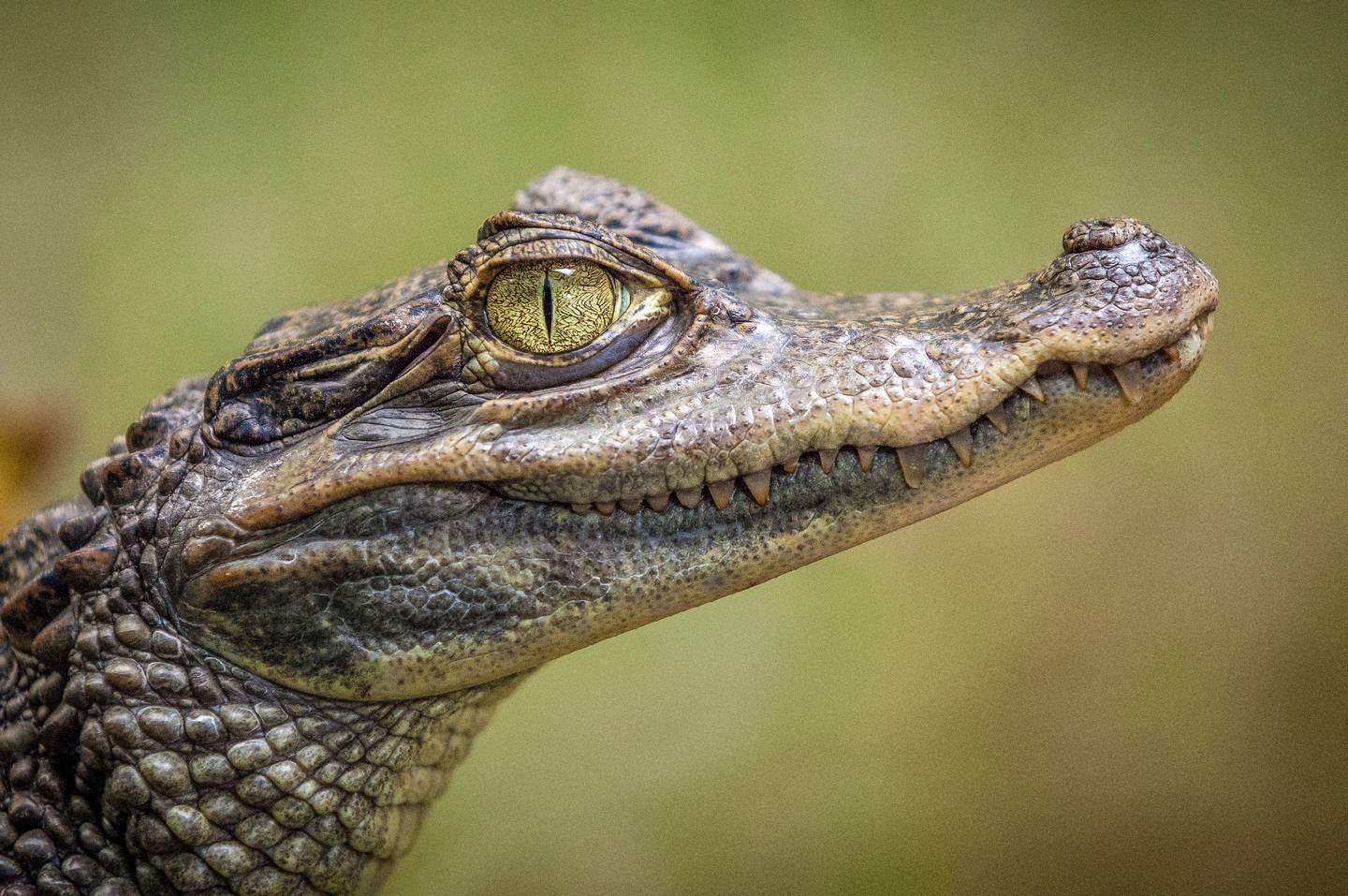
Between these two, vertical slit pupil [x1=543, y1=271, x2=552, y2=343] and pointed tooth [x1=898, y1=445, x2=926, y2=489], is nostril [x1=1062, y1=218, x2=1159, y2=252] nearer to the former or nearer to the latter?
pointed tooth [x1=898, y1=445, x2=926, y2=489]

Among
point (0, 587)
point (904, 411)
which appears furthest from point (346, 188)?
point (904, 411)

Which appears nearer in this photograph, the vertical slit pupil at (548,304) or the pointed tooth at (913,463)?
the pointed tooth at (913,463)

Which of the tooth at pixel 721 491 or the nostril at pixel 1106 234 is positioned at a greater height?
the nostril at pixel 1106 234

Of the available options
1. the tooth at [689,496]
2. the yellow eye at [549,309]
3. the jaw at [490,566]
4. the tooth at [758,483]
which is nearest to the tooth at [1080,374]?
the jaw at [490,566]

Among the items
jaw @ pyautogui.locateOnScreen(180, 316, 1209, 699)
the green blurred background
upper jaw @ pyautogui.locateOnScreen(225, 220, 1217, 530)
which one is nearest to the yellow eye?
upper jaw @ pyautogui.locateOnScreen(225, 220, 1217, 530)

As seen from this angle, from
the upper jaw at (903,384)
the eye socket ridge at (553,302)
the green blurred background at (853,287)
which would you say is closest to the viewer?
the upper jaw at (903,384)

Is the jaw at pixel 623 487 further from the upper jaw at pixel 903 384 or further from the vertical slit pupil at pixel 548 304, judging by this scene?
the vertical slit pupil at pixel 548 304
